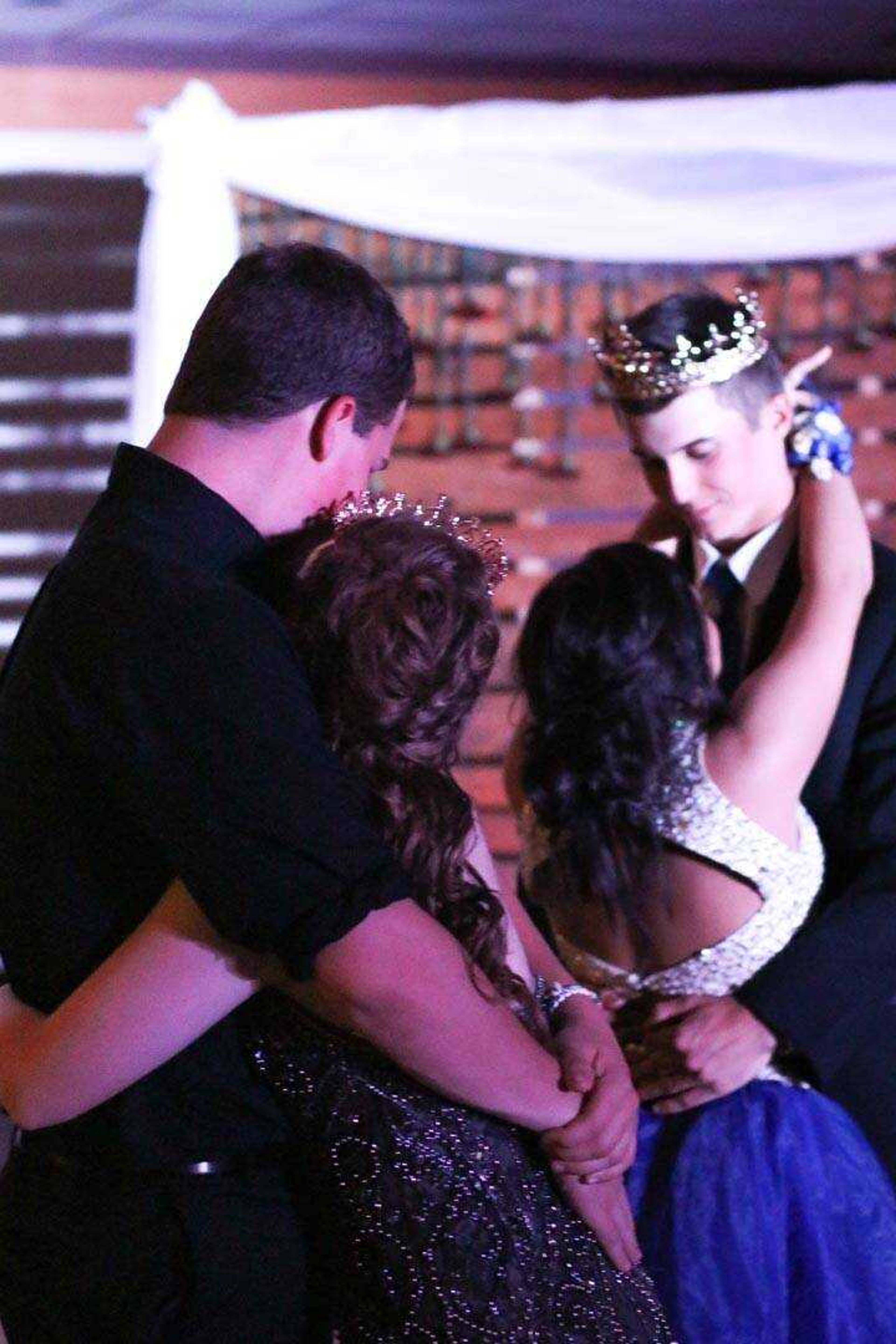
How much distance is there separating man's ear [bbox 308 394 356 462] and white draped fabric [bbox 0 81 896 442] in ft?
7.99

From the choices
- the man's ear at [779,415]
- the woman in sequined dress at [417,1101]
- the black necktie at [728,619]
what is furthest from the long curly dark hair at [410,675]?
the man's ear at [779,415]

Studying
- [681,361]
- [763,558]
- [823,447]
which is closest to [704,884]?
[763,558]

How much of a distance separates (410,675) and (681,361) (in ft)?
3.50

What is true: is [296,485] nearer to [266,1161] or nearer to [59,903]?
[59,903]

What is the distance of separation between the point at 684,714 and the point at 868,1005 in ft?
1.31

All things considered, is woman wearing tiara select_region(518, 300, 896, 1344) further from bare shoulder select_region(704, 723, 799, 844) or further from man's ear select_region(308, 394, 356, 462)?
man's ear select_region(308, 394, 356, 462)

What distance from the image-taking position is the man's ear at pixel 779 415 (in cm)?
216

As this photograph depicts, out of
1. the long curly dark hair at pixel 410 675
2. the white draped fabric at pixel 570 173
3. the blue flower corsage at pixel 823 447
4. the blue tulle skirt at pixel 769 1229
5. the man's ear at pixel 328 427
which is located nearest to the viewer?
the long curly dark hair at pixel 410 675

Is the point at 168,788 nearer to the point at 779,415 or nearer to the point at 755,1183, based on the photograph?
the point at 755,1183

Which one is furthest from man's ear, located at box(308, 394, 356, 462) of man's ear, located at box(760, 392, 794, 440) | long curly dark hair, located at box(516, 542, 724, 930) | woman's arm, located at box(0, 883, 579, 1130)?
man's ear, located at box(760, 392, 794, 440)

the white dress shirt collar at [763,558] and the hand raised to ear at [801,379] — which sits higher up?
the hand raised to ear at [801,379]

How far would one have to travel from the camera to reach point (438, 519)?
4.30 feet

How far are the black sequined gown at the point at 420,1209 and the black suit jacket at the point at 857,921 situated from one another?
658 mm

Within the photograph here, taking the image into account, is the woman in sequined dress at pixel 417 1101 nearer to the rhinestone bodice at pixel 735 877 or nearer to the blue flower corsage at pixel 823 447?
the rhinestone bodice at pixel 735 877
